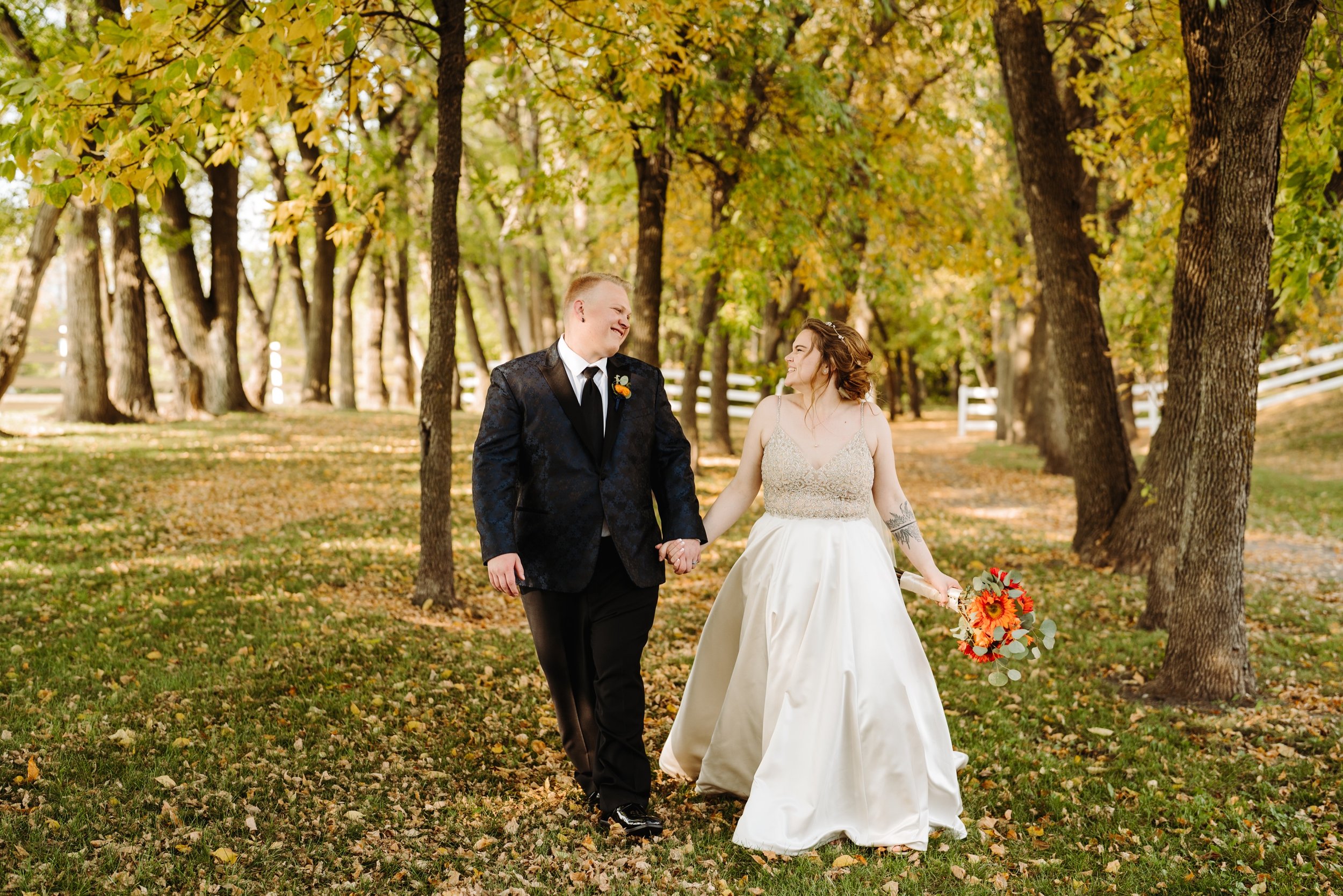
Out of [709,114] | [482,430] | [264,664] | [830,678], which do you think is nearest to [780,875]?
[830,678]

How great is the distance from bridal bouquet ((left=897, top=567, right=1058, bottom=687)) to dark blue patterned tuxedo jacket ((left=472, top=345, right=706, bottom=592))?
128cm

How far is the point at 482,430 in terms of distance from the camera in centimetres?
426

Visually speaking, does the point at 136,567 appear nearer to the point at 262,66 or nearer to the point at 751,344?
the point at 262,66

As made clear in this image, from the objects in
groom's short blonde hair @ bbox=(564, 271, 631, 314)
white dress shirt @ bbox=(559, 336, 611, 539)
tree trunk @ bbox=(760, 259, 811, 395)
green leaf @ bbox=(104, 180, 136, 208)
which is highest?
tree trunk @ bbox=(760, 259, 811, 395)

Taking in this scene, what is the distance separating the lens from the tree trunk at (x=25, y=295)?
1468 centimetres

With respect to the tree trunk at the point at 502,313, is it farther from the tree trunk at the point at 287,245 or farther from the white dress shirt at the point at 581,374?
the white dress shirt at the point at 581,374

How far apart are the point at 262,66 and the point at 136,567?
4928 mm

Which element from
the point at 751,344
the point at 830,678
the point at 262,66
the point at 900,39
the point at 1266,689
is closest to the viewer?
the point at 830,678

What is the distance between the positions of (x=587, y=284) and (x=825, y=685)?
6.60 feet

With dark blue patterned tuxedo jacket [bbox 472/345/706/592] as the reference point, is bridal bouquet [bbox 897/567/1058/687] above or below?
below

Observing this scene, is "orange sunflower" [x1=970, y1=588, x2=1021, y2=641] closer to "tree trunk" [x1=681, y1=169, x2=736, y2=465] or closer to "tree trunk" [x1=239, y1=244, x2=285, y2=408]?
"tree trunk" [x1=681, y1=169, x2=736, y2=465]

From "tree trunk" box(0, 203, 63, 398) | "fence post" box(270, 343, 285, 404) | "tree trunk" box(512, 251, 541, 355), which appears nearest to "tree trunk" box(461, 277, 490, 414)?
"tree trunk" box(512, 251, 541, 355)

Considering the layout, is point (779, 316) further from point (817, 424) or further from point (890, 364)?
point (890, 364)

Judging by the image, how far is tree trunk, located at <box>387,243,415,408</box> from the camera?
28094 mm
